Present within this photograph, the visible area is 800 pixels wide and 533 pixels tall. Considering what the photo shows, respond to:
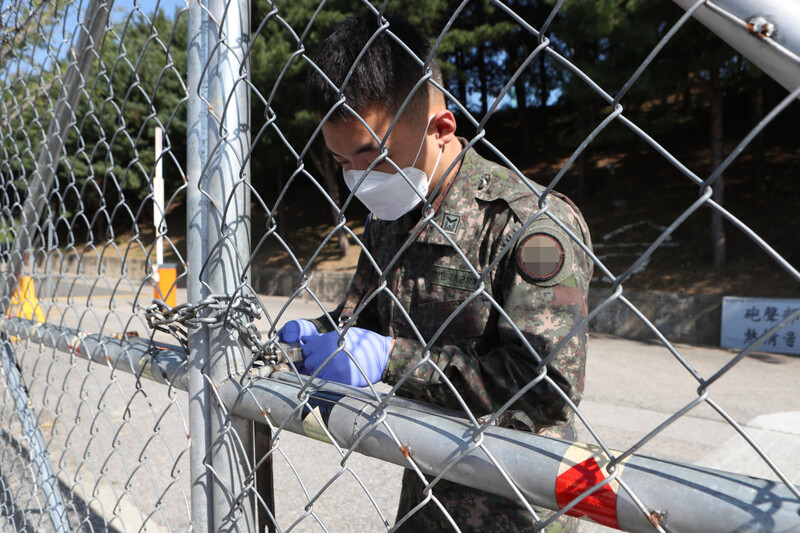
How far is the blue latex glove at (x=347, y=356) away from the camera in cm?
119

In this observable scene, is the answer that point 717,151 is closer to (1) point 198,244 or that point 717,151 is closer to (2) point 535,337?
(2) point 535,337

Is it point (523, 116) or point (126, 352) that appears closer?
point (126, 352)

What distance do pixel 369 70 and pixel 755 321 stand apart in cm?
760

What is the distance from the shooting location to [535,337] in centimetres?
112

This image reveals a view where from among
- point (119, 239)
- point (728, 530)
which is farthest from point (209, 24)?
point (119, 239)

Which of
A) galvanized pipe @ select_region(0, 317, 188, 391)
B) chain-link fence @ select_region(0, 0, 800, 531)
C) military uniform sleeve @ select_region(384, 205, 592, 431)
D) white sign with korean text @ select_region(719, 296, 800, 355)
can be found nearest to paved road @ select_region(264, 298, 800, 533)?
white sign with korean text @ select_region(719, 296, 800, 355)

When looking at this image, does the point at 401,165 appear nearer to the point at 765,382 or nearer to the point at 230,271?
the point at 230,271

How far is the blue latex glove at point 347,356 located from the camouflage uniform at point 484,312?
0.03 meters

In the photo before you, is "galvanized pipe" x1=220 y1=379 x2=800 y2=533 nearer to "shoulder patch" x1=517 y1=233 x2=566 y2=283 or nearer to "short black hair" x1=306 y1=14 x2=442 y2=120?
"shoulder patch" x1=517 y1=233 x2=566 y2=283

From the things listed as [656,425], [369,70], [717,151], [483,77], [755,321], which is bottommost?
[656,425]

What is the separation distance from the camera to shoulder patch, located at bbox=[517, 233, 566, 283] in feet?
3.65

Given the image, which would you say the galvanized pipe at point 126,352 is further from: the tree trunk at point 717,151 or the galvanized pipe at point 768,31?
the tree trunk at point 717,151

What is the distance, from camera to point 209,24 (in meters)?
1.13

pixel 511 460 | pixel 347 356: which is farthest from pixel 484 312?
pixel 511 460
